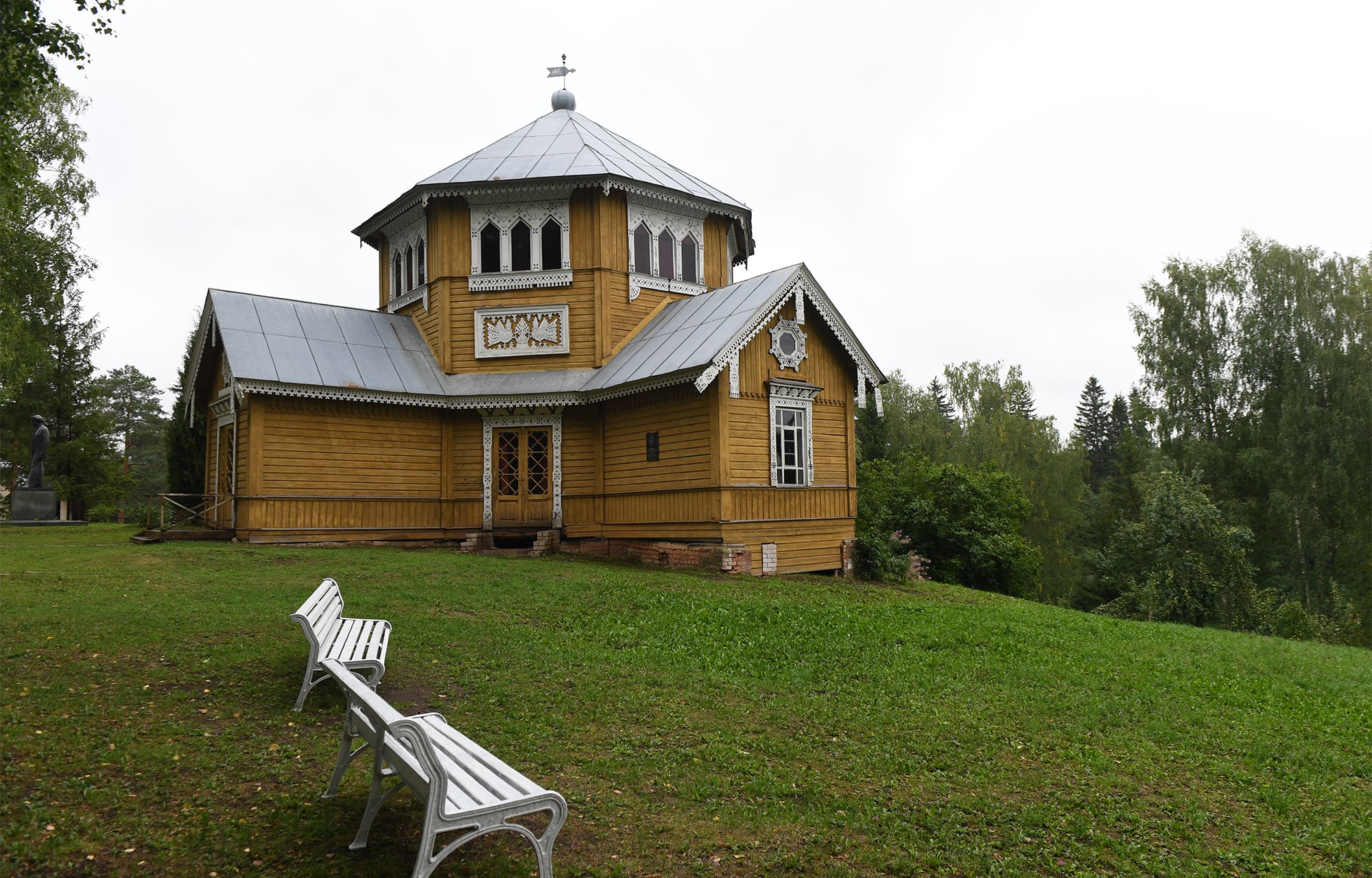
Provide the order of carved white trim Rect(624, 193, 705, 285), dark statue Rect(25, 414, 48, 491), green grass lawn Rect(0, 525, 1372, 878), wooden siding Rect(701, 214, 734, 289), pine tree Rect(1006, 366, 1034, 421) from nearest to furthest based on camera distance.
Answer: green grass lawn Rect(0, 525, 1372, 878), carved white trim Rect(624, 193, 705, 285), wooden siding Rect(701, 214, 734, 289), dark statue Rect(25, 414, 48, 491), pine tree Rect(1006, 366, 1034, 421)

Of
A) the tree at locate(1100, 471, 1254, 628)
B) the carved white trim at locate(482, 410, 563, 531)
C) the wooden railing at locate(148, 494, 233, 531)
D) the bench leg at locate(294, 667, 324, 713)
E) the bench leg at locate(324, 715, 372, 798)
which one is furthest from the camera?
the tree at locate(1100, 471, 1254, 628)

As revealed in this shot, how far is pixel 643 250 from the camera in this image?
21.4 m

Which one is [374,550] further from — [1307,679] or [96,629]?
[1307,679]

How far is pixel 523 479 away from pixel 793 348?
6945 mm

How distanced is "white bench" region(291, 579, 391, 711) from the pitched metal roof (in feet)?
29.9

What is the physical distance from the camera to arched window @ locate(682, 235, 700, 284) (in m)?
22.0

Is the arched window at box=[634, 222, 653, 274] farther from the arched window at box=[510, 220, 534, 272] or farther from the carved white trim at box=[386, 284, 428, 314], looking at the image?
the carved white trim at box=[386, 284, 428, 314]

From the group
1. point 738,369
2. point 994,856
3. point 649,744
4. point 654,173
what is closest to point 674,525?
point 738,369

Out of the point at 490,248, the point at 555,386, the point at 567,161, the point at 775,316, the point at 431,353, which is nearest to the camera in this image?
the point at 775,316

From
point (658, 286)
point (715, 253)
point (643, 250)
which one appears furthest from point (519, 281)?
point (715, 253)

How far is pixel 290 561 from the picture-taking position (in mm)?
15133

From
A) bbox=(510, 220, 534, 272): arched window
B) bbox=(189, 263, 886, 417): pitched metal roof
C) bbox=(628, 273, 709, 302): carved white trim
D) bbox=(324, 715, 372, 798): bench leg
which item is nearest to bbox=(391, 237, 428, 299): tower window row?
bbox=(189, 263, 886, 417): pitched metal roof

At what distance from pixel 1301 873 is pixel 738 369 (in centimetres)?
1311

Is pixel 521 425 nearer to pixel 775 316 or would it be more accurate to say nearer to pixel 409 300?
pixel 409 300
